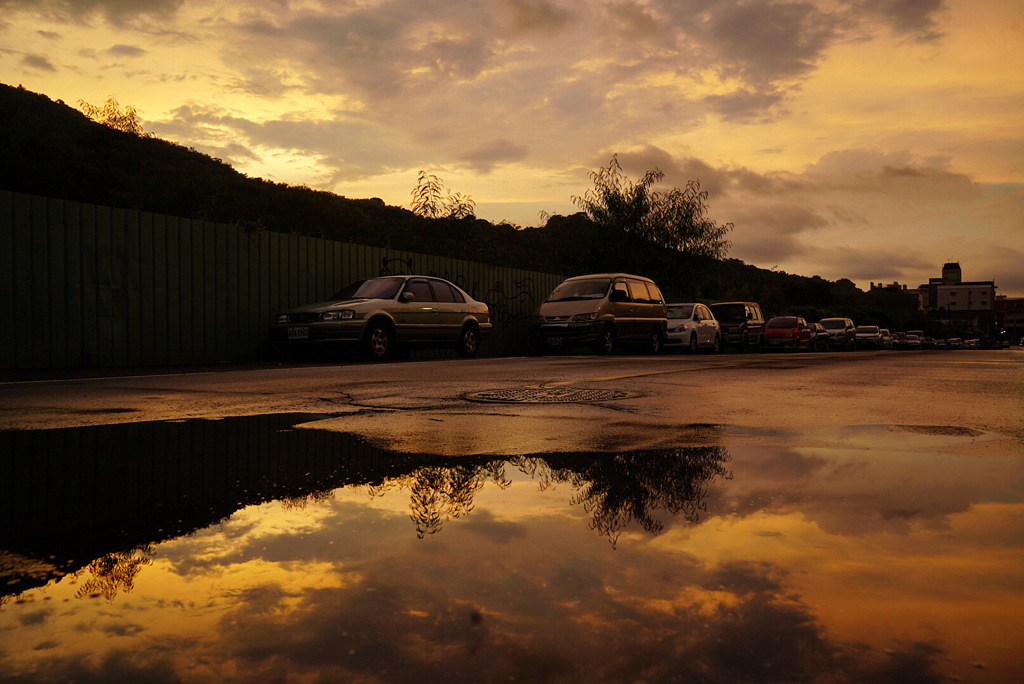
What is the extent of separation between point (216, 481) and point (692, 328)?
22.6 meters

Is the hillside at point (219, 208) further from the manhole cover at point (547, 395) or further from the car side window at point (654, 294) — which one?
the manhole cover at point (547, 395)

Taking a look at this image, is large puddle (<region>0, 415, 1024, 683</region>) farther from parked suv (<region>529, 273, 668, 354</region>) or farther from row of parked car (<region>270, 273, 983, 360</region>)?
parked suv (<region>529, 273, 668, 354</region>)

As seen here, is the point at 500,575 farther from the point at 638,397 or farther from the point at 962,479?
the point at 638,397

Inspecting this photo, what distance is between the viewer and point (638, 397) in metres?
7.09

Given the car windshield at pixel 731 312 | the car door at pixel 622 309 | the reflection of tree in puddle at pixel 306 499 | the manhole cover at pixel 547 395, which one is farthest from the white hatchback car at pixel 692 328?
the reflection of tree in puddle at pixel 306 499

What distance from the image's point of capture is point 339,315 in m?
14.8

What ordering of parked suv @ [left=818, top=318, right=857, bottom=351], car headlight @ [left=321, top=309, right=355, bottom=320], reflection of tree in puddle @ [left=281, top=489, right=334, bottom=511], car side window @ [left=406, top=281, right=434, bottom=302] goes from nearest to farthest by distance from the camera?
1. reflection of tree in puddle @ [left=281, top=489, right=334, bottom=511]
2. car headlight @ [left=321, top=309, right=355, bottom=320]
3. car side window @ [left=406, top=281, right=434, bottom=302]
4. parked suv @ [left=818, top=318, right=857, bottom=351]

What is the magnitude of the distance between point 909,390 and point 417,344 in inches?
404

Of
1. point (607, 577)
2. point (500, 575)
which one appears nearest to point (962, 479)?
point (607, 577)

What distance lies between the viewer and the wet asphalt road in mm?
4699

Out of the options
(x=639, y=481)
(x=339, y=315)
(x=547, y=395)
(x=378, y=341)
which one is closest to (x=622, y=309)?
(x=378, y=341)

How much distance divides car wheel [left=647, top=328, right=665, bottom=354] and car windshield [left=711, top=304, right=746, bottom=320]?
740 cm

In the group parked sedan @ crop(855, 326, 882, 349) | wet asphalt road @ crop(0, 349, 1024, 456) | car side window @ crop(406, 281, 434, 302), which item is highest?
car side window @ crop(406, 281, 434, 302)

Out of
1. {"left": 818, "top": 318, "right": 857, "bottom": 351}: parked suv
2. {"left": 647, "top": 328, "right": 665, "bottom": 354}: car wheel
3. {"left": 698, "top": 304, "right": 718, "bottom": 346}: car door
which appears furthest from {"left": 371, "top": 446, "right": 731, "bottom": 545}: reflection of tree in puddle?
{"left": 818, "top": 318, "right": 857, "bottom": 351}: parked suv
